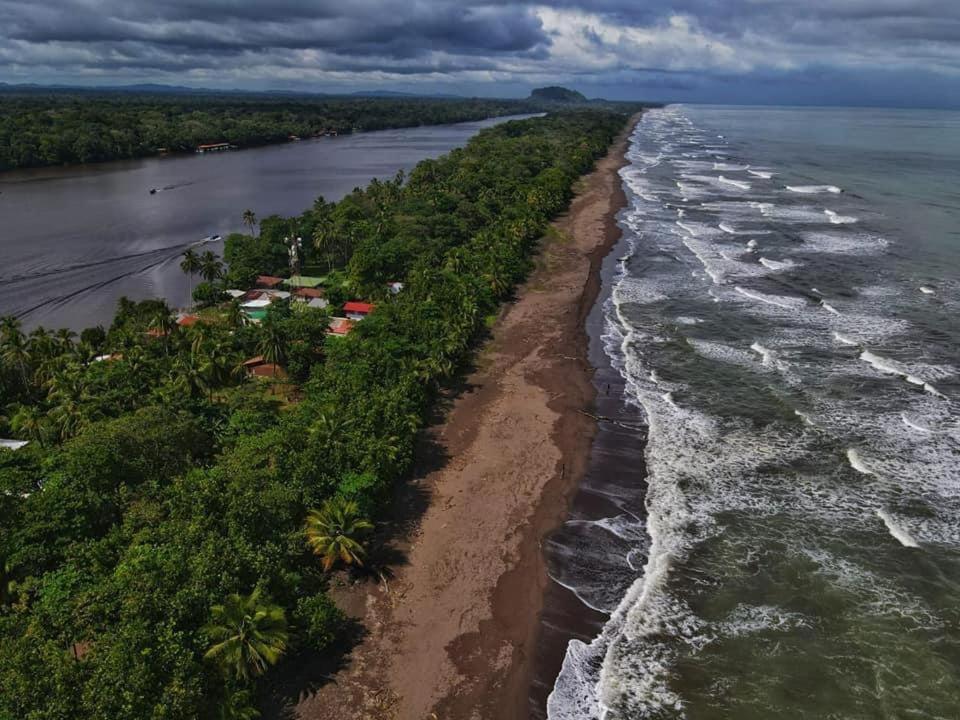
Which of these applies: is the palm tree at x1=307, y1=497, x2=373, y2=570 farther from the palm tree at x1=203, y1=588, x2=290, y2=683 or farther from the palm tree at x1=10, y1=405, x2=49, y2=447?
the palm tree at x1=10, y1=405, x2=49, y2=447

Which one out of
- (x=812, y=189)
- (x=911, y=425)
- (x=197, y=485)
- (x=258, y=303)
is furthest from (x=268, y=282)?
(x=812, y=189)

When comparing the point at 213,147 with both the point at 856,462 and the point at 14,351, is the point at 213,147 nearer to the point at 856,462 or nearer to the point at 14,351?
the point at 14,351

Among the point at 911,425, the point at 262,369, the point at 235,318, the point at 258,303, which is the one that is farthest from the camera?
the point at 258,303

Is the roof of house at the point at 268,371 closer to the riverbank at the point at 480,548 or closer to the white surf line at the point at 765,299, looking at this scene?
the riverbank at the point at 480,548

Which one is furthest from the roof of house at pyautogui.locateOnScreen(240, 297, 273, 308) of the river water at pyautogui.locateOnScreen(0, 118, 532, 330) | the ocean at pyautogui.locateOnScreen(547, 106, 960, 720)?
the ocean at pyautogui.locateOnScreen(547, 106, 960, 720)

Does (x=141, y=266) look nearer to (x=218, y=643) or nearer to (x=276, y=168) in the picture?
(x=218, y=643)

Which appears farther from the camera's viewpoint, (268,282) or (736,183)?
(736,183)
